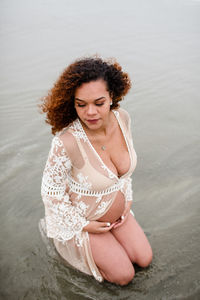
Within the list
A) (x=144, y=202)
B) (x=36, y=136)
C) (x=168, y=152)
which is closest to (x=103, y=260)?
(x=144, y=202)

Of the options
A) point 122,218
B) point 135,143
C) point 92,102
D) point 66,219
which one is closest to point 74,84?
point 92,102

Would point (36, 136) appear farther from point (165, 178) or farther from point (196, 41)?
point (196, 41)

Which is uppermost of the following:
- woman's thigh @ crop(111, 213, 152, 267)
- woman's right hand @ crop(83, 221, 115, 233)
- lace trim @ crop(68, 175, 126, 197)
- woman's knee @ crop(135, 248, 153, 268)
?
lace trim @ crop(68, 175, 126, 197)

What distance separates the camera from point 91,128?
7.52 feet

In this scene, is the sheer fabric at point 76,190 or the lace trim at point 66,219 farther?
the lace trim at point 66,219

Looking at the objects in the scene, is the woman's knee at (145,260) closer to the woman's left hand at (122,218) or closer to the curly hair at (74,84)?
the woman's left hand at (122,218)

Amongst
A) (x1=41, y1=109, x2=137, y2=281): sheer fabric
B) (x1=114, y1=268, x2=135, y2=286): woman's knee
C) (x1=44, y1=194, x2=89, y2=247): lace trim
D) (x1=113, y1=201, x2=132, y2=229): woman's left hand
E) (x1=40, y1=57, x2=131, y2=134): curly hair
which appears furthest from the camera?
(x1=113, y1=201, x2=132, y2=229): woman's left hand

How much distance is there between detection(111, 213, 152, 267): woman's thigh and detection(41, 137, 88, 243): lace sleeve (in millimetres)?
448

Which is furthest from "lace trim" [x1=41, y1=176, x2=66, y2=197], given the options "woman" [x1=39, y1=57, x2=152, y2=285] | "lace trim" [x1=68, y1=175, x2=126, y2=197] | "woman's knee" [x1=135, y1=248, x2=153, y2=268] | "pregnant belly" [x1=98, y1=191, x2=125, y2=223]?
"woman's knee" [x1=135, y1=248, x2=153, y2=268]

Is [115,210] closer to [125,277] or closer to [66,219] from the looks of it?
[66,219]

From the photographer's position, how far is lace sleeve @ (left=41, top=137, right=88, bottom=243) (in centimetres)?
217

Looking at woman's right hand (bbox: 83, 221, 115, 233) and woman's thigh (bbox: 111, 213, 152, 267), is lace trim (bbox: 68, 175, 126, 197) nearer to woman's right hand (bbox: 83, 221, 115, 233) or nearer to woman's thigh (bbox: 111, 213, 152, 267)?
woman's right hand (bbox: 83, 221, 115, 233)

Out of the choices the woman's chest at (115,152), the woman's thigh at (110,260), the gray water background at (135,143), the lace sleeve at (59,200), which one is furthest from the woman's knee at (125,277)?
the woman's chest at (115,152)

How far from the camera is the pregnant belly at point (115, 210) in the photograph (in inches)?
98.6
